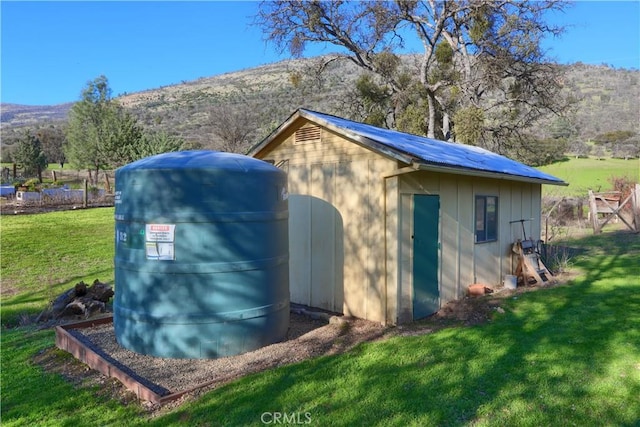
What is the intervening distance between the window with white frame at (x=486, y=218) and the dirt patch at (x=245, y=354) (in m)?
1.65

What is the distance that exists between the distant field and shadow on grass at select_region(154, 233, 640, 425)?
2405cm

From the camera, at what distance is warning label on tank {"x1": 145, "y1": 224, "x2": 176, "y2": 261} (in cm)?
545

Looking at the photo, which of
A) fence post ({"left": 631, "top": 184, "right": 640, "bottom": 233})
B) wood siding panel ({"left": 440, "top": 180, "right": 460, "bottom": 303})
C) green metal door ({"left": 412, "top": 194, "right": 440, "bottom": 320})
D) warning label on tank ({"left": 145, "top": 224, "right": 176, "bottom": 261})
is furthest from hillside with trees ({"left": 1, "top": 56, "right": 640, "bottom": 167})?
warning label on tank ({"left": 145, "top": 224, "right": 176, "bottom": 261})

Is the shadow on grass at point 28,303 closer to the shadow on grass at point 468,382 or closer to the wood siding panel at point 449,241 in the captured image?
the shadow on grass at point 468,382

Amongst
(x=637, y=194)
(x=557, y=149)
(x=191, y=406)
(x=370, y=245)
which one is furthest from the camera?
(x=557, y=149)

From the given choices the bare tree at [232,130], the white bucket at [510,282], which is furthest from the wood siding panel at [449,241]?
the bare tree at [232,130]

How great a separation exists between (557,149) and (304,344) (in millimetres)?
40686

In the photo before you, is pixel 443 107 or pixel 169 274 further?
pixel 443 107

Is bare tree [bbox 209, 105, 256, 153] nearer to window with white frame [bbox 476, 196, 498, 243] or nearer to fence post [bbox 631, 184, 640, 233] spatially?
fence post [bbox 631, 184, 640, 233]

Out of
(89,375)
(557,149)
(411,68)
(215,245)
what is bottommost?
(89,375)

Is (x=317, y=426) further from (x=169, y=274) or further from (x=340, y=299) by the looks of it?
(x=340, y=299)

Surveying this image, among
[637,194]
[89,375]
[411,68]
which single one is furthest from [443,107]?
[89,375]

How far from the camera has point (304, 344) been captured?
611 centimetres

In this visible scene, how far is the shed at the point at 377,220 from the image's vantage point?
6973mm
